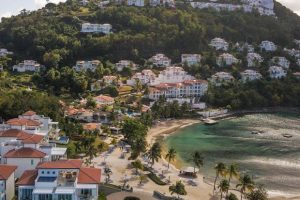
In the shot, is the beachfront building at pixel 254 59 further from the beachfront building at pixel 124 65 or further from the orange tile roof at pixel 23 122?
the orange tile roof at pixel 23 122

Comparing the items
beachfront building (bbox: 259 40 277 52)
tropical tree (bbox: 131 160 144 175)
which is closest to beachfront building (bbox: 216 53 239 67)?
beachfront building (bbox: 259 40 277 52)

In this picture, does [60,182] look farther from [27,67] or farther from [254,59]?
[254,59]

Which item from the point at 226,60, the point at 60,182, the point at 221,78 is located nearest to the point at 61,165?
the point at 60,182

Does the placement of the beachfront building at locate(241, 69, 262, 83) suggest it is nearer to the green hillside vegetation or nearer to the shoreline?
the green hillside vegetation

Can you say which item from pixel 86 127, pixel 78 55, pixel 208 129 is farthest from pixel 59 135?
pixel 78 55

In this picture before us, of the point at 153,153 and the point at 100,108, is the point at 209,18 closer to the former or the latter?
the point at 100,108
